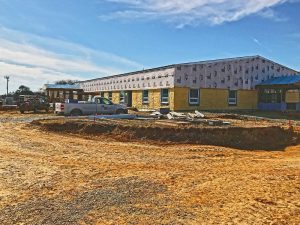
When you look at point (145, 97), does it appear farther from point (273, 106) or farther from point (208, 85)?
point (273, 106)

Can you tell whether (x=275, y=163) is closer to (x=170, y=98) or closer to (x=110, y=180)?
(x=110, y=180)

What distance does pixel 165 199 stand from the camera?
6812 millimetres

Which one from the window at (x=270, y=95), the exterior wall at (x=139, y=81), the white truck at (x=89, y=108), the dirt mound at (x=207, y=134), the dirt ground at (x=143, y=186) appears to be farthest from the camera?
the window at (x=270, y=95)

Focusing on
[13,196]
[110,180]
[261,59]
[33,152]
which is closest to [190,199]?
[110,180]

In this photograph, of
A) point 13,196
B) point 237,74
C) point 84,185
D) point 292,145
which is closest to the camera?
point 13,196

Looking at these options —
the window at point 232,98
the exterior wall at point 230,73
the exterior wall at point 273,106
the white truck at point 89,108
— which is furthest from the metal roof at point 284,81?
the white truck at point 89,108

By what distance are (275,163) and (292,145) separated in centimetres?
581

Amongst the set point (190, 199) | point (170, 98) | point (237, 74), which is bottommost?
point (190, 199)

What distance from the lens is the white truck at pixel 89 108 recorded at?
82.2ft

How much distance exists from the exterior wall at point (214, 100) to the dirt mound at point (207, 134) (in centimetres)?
1422

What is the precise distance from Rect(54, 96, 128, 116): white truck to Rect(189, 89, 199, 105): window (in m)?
8.05

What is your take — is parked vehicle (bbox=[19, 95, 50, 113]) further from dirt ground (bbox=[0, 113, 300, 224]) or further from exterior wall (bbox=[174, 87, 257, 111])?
dirt ground (bbox=[0, 113, 300, 224])

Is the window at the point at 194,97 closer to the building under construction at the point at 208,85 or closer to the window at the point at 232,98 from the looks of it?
the building under construction at the point at 208,85

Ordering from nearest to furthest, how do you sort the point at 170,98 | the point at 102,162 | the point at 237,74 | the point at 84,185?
the point at 84,185
the point at 102,162
the point at 170,98
the point at 237,74
